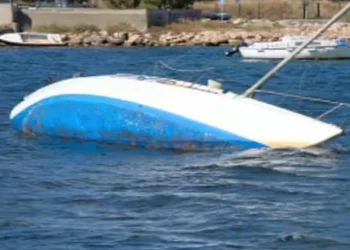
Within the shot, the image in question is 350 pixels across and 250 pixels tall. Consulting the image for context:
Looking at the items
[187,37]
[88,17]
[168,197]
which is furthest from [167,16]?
[168,197]

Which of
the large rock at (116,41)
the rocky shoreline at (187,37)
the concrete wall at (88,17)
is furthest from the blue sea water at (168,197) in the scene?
the concrete wall at (88,17)

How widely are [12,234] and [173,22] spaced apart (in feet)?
248

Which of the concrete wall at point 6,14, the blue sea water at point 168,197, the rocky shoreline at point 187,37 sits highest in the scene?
the blue sea water at point 168,197

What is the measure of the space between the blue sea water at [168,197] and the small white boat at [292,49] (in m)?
32.0

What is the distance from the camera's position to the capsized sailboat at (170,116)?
18.6 metres

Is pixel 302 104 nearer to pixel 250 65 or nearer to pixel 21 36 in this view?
pixel 250 65

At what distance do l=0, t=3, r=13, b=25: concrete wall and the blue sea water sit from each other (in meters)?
59.6

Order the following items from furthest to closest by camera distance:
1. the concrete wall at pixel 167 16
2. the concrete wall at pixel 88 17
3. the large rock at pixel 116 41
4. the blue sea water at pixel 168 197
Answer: the concrete wall at pixel 167 16
the concrete wall at pixel 88 17
the large rock at pixel 116 41
the blue sea water at pixel 168 197

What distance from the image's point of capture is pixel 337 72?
46375 mm

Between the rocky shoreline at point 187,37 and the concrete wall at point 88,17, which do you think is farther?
A: the concrete wall at point 88,17

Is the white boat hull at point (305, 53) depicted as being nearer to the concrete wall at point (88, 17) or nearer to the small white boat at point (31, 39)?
the small white boat at point (31, 39)

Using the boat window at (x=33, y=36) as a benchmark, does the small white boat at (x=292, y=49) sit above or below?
above

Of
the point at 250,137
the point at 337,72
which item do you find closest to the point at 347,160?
the point at 250,137

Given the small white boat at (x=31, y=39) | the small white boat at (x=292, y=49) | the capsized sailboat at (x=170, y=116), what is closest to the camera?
the capsized sailboat at (x=170, y=116)
